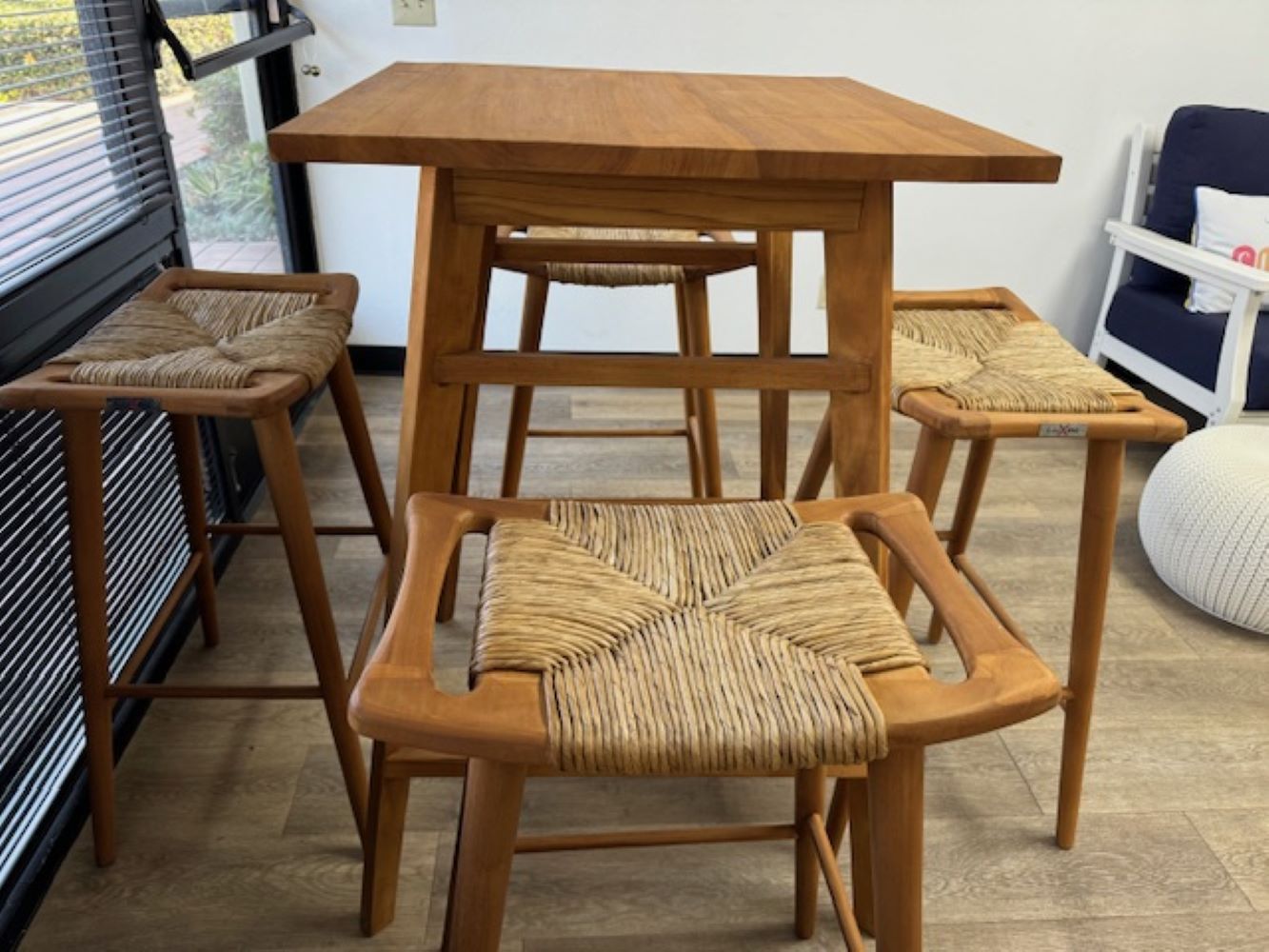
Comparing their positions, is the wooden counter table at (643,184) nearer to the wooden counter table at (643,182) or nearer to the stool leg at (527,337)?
the wooden counter table at (643,182)

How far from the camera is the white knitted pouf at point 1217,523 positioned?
1.80 m

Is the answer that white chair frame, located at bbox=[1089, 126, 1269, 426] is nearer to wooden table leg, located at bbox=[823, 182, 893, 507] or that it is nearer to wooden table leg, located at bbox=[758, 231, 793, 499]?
wooden table leg, located at bbox=[758, 231, 793, 499]

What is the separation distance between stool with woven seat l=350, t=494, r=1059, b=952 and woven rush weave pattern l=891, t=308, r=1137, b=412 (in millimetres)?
367

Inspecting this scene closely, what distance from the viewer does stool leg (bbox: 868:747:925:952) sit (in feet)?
2.32

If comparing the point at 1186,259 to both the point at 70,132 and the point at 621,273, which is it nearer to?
the point at 621,273

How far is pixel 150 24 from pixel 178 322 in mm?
651

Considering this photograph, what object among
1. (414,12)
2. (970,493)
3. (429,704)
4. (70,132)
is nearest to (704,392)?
(970,493)

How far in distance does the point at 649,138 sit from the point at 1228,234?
7.05 ft

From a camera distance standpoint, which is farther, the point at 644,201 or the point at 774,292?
the point at 774,292

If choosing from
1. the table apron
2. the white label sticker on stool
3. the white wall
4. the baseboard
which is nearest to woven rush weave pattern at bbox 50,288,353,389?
the table apron

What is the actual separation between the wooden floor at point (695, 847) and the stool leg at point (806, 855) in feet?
0.12

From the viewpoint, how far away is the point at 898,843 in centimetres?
72

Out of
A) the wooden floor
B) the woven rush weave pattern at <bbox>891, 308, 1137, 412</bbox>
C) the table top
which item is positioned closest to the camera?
the table top

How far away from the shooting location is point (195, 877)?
132cm
